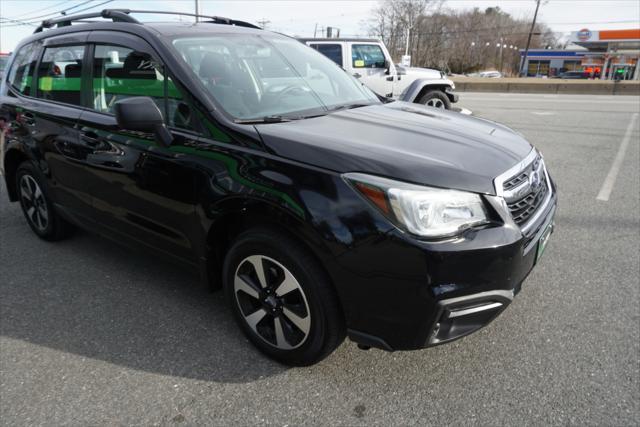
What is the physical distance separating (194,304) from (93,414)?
3.31 feet

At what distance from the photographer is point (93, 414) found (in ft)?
6.92

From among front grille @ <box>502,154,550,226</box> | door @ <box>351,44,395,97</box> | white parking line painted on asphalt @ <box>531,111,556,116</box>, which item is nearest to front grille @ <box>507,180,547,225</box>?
front grille @ <box>502,154,550,226</box>

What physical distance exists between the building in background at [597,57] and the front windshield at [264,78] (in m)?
58.4

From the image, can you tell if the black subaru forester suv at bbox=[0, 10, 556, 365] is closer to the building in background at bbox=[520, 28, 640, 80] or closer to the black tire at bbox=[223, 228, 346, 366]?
the black tire at bbox=[223, 228, 346, 366]

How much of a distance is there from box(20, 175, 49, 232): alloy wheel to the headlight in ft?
10.6

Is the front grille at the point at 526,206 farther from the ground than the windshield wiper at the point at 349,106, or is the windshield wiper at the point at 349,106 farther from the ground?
the windshield wiper at the point at 349,106

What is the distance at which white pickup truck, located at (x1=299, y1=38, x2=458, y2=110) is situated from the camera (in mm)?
9844

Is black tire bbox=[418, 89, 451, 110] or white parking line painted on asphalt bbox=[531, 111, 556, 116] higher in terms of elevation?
black tire bbox=[418, 89, 451, 110]

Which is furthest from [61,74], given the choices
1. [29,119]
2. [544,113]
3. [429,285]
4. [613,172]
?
[544,113]

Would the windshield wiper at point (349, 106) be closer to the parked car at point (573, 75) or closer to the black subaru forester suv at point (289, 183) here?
the black subaru forester suv at point (289, 183)

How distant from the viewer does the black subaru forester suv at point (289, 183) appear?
6.22 ft

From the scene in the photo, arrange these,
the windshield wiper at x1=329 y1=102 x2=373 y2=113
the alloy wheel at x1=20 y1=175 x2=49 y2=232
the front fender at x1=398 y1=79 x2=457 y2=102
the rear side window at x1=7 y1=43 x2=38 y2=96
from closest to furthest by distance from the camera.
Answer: the windshield wiper at x1=329 y1=102 x2=373 y2=113 < the rear side window at x1=7 y1=43 x2=38 y2=96 < the alloy wheel at x1=20 y1=175 x2=49 y2=232 < the front fender at x1=398 y1=79 x2=457 y2=102

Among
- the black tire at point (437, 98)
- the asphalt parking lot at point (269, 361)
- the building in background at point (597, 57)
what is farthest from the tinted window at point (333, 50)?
the building in background at point (597, 57)

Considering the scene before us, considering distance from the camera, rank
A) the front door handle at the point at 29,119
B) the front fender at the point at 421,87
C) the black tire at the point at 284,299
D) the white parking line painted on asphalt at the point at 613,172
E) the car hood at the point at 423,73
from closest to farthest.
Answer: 1. the black tire at the point at 284,299
2. the front door handle at the point at 29,119
3. the white parking line painted on asphalt at the point at 613,172
4. the front fender at the point at 421,87
5. the car hood at the point at 423,73
